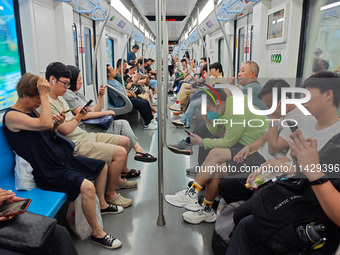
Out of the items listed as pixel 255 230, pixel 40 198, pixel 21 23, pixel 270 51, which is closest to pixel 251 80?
pixel 270 51

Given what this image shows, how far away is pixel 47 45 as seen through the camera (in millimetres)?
3879

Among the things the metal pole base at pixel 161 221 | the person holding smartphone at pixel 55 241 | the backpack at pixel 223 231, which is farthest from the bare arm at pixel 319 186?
the metal pole base at pixel 161 221

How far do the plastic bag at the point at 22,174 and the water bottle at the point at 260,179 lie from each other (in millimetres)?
1480

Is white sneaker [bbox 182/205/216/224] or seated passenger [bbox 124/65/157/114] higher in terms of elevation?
seated passenger [bbox 124/65/157/114]

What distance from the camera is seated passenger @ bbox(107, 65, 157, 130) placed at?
17.0 feet

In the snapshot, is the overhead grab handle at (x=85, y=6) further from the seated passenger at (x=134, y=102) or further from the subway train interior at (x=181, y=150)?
the seated passenger at (x=134, y=102)

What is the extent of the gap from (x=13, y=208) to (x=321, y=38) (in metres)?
3.47

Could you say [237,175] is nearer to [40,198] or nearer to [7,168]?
[40,198]

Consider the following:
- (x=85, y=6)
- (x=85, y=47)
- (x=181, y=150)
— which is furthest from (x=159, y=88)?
(x=85, y=47)

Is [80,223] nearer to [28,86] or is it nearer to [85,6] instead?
[28,86]

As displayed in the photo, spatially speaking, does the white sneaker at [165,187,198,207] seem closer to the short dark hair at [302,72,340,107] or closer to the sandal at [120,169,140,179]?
the sandal at [120,169,140,179]

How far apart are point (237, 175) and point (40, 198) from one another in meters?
1.39

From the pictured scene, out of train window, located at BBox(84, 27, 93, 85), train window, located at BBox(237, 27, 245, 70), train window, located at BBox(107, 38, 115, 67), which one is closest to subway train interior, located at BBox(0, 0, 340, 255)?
train window, located at BBox(84, 27, 93, 85)

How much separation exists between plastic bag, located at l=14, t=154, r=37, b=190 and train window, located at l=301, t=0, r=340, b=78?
2.95 metres
